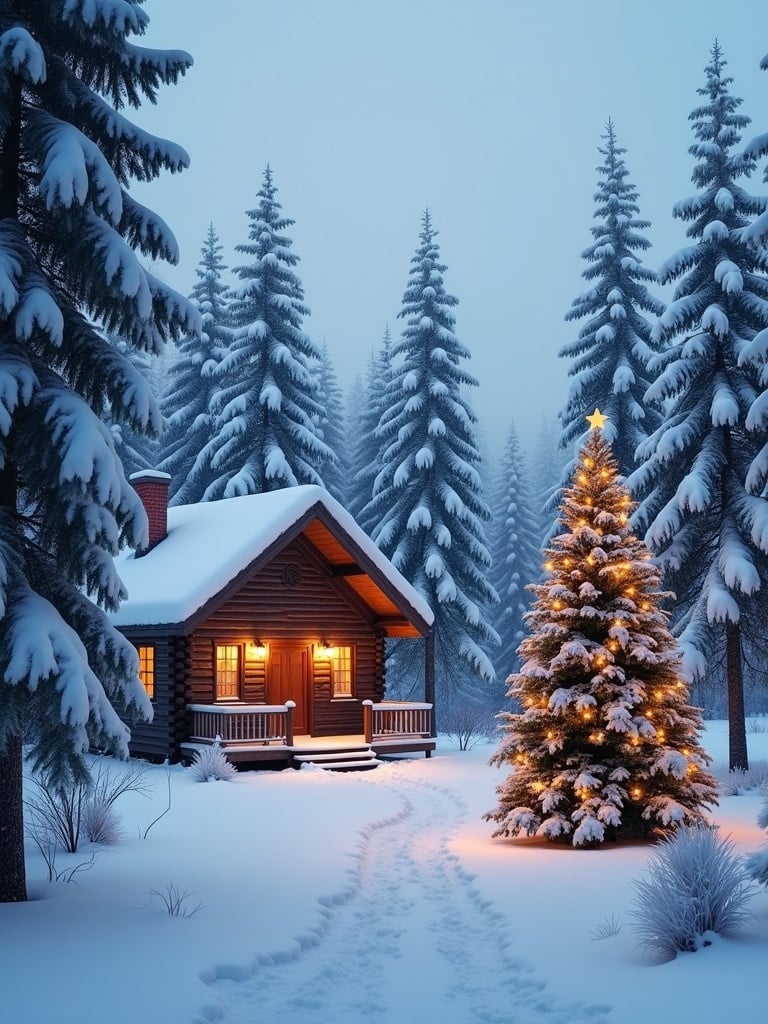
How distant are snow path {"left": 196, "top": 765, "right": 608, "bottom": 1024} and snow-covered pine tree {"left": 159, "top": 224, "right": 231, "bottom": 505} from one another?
27695mm

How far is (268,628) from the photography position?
961 inches

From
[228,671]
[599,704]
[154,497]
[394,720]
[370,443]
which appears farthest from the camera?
[370,443]

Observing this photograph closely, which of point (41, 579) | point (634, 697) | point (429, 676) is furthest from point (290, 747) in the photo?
point (41, 579)

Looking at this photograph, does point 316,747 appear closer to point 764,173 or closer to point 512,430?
point 764,173

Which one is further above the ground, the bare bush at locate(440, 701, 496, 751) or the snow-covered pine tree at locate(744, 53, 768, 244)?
the snow-covered pine tree at locate(744, 53, 768, 244)

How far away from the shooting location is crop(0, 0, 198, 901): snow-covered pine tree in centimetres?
835

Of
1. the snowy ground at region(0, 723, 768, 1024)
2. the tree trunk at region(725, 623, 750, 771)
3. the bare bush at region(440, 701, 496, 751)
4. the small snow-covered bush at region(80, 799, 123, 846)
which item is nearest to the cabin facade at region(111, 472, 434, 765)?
the bare bush at region(440, 701, 496, 751)

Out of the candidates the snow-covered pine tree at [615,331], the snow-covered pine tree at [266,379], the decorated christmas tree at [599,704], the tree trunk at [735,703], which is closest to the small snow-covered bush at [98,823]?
the decorated christmas tree at [599,704]

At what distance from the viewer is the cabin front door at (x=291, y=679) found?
24.8 m

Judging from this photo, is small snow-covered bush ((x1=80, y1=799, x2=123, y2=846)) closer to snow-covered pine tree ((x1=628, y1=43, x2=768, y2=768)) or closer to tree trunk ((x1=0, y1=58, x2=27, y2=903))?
tree trunk ((x1=0, y1=58, x2=27, y2=903))

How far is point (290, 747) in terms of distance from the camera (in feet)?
72.7

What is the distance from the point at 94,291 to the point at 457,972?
665 centimetres

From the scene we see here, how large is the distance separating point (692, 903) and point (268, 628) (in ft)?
57.3

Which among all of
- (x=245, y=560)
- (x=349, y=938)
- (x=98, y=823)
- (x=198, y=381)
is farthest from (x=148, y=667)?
(x=198, y=381)
